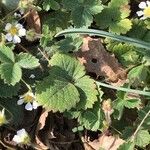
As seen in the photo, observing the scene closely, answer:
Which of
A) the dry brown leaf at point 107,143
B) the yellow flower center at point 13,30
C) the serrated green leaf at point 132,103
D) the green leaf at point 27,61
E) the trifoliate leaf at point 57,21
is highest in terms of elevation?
the yellow flower center at point 13,30

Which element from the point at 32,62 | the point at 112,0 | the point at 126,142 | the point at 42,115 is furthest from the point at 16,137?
the point at 112,0

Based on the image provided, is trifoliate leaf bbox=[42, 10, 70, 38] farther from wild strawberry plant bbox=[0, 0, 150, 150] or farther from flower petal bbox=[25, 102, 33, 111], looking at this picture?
flower petal bbox=[25, 102, 33, 111]

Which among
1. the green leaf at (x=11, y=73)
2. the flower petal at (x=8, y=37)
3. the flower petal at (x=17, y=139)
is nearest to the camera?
the green leaf at (x=11, y=73)

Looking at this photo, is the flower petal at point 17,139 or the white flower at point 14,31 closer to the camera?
the flower petal at point 17,139

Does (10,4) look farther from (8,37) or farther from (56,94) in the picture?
(56,94)

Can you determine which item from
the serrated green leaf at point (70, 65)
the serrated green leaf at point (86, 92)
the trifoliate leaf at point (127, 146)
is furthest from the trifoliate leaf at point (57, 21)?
the trifoliate leaf at point (127, 146)

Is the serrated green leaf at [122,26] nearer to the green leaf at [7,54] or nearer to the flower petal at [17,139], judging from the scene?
the green leaf at [7,54]

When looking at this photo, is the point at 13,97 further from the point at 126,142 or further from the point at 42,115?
the point at 126,142
